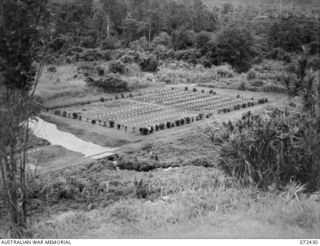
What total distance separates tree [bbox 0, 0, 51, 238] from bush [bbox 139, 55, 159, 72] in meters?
19.0

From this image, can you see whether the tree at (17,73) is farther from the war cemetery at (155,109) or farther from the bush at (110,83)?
the bush at (110,83)

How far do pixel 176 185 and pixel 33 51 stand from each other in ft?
11.6

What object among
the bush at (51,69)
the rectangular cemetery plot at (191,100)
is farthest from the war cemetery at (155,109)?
the bush at (51,69)

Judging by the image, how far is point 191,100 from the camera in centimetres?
1753

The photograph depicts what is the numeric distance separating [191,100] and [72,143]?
7.12 m

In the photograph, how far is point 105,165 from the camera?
979 centimetres

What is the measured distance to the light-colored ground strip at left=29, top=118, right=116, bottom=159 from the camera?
10.7 metres

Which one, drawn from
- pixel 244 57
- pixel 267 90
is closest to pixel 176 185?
pixel 267 90

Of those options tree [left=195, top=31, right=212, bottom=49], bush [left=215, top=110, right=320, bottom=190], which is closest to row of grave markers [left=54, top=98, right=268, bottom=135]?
bush [left=215, top=110, right=320, bottom=190]

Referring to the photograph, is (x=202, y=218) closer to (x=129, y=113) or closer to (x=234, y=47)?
(x=129, y=113)

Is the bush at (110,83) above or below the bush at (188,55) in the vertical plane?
below

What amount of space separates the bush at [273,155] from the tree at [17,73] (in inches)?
118

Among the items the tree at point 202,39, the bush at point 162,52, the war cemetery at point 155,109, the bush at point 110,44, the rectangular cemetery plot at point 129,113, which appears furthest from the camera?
the tree at point 202,39

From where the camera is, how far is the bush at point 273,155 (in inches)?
249
